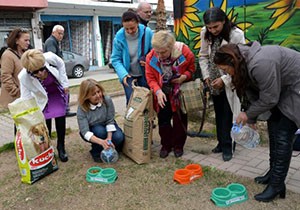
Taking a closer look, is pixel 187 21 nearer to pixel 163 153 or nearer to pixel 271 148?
pixel 163 153

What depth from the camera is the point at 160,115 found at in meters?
3.87

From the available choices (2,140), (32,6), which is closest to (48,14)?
(32,6)

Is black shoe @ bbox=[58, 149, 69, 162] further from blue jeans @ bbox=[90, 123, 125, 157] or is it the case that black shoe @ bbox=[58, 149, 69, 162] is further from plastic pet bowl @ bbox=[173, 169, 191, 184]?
plastic pet bowl @ bbox=[173, 169, 191, 184]

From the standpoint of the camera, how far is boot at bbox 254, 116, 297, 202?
2584 mm

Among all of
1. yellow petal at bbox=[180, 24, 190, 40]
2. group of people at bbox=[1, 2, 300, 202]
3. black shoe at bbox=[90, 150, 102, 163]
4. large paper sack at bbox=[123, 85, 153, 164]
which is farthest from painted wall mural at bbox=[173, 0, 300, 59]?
black shoe at bbox=[90, 150, 102, 163]

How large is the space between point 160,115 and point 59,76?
4.36 feet

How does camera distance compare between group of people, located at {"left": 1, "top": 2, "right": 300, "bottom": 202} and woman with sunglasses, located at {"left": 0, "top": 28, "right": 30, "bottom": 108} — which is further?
woman with sunglasses, located at {"left": 0, "top": 28, "right": 30, "bottom": 108}

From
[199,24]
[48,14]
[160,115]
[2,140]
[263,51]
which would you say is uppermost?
[48,14]

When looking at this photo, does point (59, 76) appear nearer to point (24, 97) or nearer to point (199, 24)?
point (24, 97)

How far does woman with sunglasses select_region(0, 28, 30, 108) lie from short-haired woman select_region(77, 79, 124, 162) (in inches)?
40.6

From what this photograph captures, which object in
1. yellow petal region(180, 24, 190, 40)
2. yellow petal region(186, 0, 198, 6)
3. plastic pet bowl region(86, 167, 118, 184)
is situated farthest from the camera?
yellow petal region(180, 24, 190, 40)

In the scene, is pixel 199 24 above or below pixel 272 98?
above

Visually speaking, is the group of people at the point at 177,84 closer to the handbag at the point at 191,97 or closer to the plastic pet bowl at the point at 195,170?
the handbag at the point at 191,97

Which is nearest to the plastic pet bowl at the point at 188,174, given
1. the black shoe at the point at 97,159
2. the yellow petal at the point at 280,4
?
the black shoe at the point at 97,159
